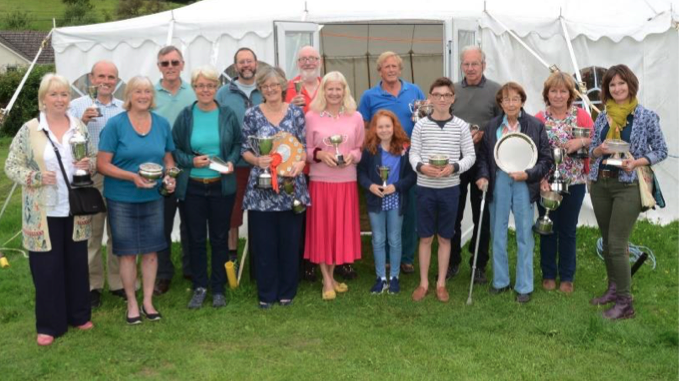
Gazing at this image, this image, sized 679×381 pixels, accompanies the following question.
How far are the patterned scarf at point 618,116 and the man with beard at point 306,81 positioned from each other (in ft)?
7.32

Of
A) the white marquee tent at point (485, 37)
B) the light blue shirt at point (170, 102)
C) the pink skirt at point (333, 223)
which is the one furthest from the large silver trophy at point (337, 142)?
the white marquee tent at point (485, 37)

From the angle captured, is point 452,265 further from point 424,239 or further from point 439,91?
point 439,91

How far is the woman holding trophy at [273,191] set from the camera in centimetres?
497

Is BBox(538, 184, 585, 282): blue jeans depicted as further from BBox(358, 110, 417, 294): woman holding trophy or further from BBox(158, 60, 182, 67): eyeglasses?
BBox(158, 60, 182, 67): eyeglasses

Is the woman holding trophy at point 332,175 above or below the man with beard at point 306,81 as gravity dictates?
below

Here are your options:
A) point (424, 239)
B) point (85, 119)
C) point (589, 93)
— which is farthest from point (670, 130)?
point (85, 119)

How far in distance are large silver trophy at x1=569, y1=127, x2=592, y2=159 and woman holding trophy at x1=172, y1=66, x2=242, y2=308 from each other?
7.89 feet

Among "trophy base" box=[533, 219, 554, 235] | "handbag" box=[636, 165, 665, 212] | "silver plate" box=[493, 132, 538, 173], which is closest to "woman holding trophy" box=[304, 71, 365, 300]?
"silver plate" box=[493, 132, 538, 173]

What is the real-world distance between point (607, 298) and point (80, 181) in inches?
148

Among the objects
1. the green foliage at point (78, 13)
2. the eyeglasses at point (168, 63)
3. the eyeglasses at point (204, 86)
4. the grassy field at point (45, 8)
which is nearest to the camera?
the eyeglasses at point (204, 86)

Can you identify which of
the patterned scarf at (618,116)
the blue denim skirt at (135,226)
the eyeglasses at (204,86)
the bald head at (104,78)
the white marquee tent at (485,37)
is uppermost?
the white marquee tent at (485,37)

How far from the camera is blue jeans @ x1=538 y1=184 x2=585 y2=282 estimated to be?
532 centimetres

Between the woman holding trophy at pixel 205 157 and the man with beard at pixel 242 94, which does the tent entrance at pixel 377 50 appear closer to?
the man with beard at pixel 242 94

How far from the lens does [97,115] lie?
4930 millimetres
